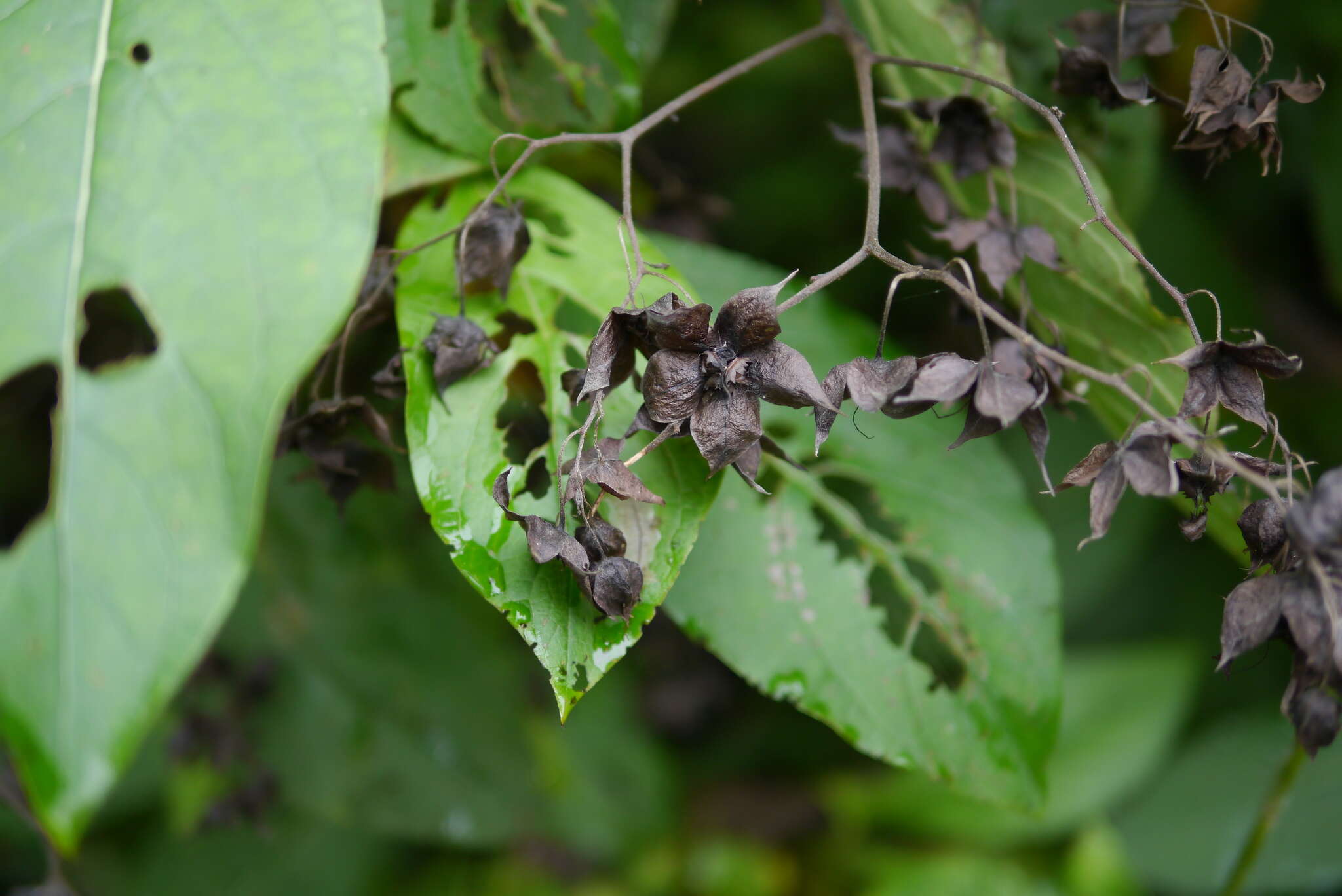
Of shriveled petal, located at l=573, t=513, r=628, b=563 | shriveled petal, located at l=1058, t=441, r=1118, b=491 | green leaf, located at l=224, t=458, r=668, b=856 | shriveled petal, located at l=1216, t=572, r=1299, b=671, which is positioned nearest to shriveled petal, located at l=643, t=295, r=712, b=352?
shriveled petal, located at l=573, t=513, r=628, b=563

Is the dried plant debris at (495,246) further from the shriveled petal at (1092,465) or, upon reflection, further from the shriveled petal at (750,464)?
the shriveled petal at (1092,465)

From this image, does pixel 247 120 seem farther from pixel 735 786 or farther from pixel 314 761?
pixel 735 786

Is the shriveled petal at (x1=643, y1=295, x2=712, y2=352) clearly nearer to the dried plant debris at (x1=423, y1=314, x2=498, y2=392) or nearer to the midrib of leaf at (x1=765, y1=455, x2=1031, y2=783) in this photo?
the dried plant debris at (x1=423, y1=314, x2=498, y2=392)

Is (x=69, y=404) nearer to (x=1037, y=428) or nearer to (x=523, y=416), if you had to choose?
(x=523, y=416)

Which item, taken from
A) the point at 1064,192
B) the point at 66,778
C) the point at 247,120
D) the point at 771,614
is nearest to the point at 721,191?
Result: the point at 1064,192

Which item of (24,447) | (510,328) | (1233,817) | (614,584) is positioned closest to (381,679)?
(24,447)

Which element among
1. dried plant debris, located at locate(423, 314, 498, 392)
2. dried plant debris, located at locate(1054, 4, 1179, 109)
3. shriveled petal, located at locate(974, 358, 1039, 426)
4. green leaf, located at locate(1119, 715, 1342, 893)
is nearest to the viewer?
shriveled petal, located at locate(974, 358, 1039, 426)
